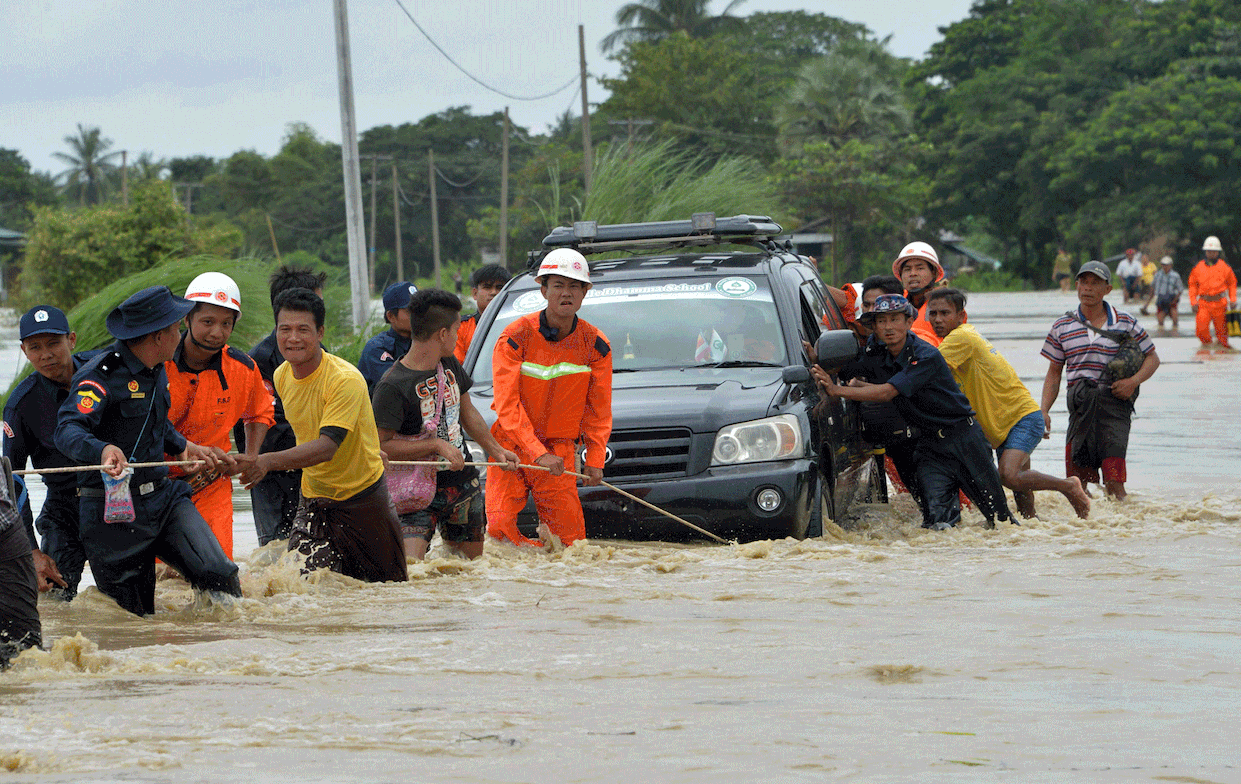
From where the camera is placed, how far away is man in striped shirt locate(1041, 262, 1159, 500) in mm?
9359

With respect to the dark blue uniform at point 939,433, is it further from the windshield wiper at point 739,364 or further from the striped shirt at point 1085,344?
the striped shirt at point 1085,344

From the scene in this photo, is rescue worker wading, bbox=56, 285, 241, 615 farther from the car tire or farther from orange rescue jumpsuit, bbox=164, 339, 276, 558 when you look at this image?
the car tire

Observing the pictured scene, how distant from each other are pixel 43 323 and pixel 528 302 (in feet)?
9.34

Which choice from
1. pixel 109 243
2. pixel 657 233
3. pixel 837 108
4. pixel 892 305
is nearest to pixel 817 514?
pixel 892 305

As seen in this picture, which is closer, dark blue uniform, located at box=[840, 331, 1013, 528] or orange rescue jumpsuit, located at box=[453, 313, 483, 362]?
dark blue uniform, located at box=[840, 331, 1013, 528]

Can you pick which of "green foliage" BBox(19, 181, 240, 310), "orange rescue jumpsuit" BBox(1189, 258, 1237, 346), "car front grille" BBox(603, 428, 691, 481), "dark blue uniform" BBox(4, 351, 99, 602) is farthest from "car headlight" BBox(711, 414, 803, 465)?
"green foliage" BBox(19, 181, 240, 310)

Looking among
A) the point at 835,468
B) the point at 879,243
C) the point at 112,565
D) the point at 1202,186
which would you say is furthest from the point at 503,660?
the point at 879,243

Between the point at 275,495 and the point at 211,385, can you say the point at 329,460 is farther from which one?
the point at 275,495

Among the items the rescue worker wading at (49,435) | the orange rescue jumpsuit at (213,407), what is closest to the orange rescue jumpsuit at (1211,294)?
the orange rescue jumpsuit at (213,407)

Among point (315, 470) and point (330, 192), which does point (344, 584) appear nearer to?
point (315, 470)

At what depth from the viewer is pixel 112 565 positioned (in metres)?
5.86

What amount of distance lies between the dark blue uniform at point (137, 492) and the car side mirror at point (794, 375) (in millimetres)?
2974

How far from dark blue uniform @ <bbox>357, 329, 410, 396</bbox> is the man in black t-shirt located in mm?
822

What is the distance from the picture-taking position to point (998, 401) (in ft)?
28.8
